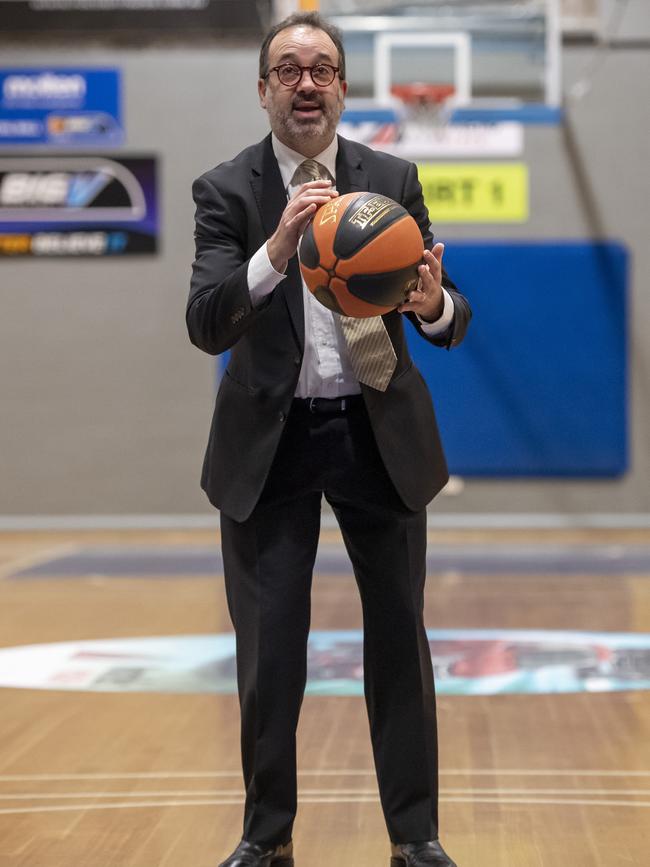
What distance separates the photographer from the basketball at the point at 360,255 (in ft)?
7.92

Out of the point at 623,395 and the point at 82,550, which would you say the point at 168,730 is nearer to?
the point at 82,550

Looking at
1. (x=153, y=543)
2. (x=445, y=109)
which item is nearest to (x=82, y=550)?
(x=153, y=543)

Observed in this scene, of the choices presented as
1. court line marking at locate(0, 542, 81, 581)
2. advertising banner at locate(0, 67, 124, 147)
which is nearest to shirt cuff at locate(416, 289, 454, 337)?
court line marking at locate(0, 542, 81, 581)

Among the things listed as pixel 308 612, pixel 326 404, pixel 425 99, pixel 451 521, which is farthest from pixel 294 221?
pixel 451 521

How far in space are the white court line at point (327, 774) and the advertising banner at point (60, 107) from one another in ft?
24.5

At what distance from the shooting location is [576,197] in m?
10.1

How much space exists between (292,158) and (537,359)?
7.68m

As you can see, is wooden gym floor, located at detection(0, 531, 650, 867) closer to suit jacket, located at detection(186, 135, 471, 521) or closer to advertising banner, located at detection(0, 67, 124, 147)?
suit jacket, located at detection(186, 135, 471, 521)

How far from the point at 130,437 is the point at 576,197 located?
396 cm

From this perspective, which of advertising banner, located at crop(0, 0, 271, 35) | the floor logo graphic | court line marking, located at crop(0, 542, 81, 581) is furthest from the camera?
advertising banner, located at crop(0, 0, 271, 35)

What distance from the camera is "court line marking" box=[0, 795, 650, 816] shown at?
3.29 m

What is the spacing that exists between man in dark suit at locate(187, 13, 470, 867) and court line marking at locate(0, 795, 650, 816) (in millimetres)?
652

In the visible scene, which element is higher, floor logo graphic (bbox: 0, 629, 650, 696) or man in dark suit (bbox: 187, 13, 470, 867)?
man in dark suit (bbox: 187, 13, 470, 867)

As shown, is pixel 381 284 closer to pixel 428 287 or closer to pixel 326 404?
pixel 428 287
